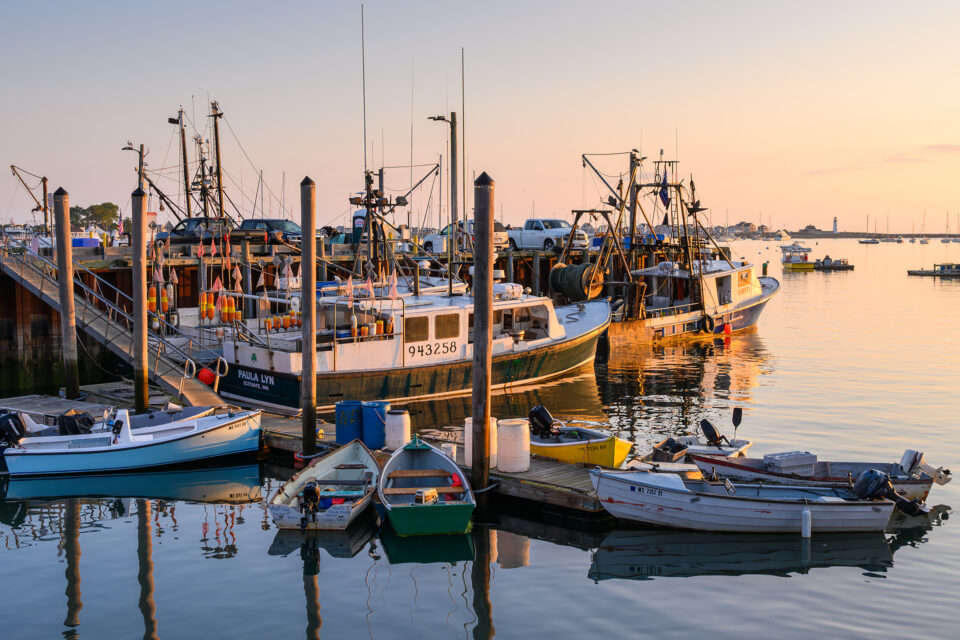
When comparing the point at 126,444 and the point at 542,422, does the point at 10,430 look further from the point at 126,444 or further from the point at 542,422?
the point at 542,422

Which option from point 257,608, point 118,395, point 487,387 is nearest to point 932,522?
point 487,387

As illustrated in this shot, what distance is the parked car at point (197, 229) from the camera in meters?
32.1

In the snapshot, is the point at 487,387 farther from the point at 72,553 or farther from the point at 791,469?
the point at 72,553

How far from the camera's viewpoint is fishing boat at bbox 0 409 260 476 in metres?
15.7

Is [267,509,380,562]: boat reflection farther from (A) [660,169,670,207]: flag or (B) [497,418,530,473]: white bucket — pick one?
(A) [660,169,670,207]: flag

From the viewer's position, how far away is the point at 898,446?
1888cm

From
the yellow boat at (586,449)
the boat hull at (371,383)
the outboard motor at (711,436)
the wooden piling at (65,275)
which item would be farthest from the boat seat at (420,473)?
the wooden piling at (65,275)

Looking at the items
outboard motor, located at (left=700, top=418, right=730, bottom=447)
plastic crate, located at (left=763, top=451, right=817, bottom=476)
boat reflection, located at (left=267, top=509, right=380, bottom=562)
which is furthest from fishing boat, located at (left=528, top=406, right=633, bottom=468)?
boat reflection, located at (left=267, top=509, right=380, bottom=562)

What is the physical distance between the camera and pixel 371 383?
20625 mm

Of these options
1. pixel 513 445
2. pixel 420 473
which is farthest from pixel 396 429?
pixel 513 445

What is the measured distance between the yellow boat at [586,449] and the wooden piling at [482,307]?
2.01 metres

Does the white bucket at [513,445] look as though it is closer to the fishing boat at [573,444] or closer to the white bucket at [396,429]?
the fishing boat at [573,444]

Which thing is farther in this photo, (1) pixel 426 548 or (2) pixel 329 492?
(2) pixel 329 492

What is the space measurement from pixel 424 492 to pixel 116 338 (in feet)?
36.4
